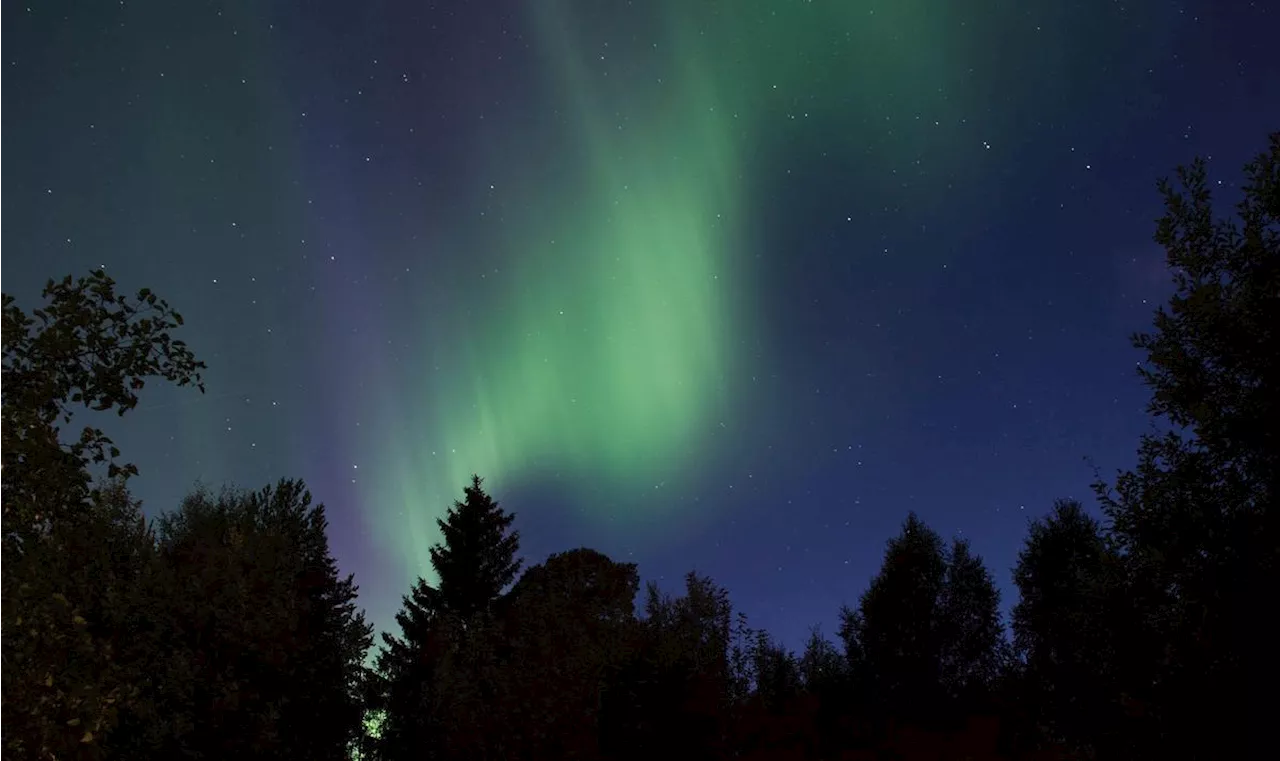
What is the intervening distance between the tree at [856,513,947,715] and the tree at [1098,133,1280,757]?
105 ft

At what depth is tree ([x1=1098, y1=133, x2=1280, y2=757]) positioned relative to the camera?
10.3m

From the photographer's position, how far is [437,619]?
49.3 metres

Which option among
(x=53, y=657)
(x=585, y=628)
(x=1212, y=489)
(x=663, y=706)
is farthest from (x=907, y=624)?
(x=53, y=657)

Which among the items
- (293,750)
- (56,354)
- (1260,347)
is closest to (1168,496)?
(1260,347)

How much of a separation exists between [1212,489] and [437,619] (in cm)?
4602

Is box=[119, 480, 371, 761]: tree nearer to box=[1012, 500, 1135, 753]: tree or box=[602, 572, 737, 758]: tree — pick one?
box=[602, 572, 737, 758]: tree

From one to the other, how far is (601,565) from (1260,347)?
61889 millimetres

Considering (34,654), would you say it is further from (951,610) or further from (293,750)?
(951,610)


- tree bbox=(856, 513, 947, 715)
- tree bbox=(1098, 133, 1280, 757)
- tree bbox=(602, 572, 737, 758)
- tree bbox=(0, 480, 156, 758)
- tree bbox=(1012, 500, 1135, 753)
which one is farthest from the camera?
tree bbox=(856, 513, 947, 715)

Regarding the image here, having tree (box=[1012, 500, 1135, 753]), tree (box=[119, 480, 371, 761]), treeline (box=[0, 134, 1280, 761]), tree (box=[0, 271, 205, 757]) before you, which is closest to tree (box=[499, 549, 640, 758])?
treeline (box=[0, 134, 1280, 761])

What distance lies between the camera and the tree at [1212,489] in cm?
1030

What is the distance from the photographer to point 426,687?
43281 mm

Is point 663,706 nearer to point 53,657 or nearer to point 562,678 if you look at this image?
point 562,678

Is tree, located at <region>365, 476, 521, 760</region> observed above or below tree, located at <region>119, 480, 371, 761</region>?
above
